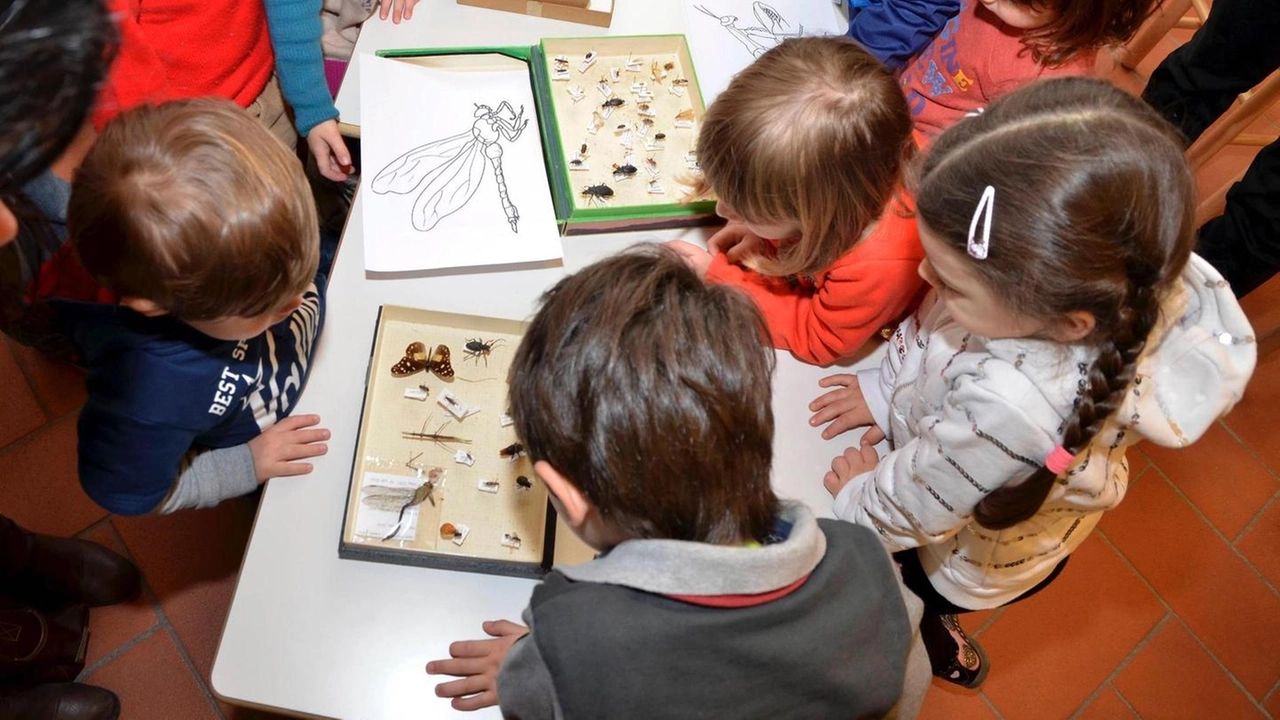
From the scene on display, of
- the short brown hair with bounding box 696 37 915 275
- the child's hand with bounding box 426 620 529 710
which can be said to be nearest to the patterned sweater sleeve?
the short brown hair with bounding box 696 37 915 275

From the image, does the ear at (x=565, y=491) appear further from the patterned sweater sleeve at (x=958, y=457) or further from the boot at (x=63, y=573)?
the boot at (x=63, y=573)

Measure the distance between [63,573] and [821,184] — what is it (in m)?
1.49

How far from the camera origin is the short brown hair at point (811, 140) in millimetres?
1025

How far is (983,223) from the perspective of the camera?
0.82 m

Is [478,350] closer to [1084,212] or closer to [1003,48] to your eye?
[1084,212]

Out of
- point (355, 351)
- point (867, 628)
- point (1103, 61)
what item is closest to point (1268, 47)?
point (1103, 61)

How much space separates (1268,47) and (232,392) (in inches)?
87.1

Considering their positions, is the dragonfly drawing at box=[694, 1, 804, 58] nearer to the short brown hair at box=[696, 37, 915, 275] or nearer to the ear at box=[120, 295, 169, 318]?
the short brown hair at box=[696, 37, 915, 275]

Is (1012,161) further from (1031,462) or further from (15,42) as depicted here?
(15,42)

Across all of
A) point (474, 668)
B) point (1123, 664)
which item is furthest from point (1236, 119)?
point (474, 668)

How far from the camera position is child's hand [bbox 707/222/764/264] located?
1.24m

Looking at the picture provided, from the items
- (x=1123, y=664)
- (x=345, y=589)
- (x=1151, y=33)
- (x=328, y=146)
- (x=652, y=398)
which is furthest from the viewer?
(x=1151, y=33)

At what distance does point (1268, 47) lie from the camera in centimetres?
183

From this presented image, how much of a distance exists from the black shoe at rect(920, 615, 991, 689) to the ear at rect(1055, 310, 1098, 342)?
967 mm
